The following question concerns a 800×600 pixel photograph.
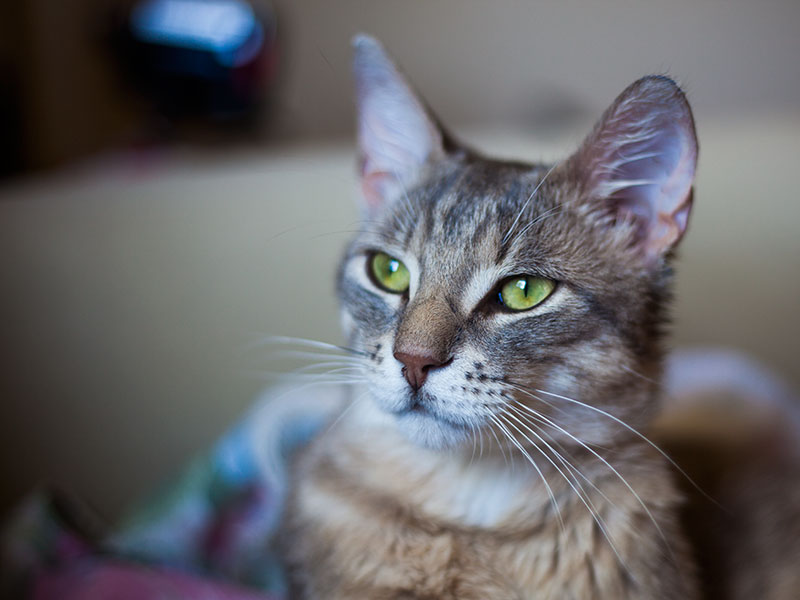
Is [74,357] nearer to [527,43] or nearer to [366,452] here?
[366,452]

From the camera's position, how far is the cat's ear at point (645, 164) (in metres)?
0.82

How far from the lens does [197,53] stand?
2818 millimetres

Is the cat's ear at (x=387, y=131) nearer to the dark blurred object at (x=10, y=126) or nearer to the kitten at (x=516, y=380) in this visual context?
the kitten at (x=516, y=380)

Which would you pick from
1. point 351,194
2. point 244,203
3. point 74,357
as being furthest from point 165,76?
point 74,357

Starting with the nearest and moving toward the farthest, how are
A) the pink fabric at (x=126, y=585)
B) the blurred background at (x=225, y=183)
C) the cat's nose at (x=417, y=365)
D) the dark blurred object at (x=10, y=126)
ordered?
the cat's nose at (x=417, y=365)
the pink fabric at (x=126, y=585)
the blurred background at (x=225, y=183)
the dark blurred object at (x=10, y=126)

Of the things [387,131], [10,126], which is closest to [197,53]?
[10,126]

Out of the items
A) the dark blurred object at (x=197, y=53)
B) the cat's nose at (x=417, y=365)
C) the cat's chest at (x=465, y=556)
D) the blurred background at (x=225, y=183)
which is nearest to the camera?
the cat's nose at (x=417, y=365)

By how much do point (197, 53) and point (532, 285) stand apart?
2.40 m

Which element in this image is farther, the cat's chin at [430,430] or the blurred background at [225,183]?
the blurred background at [225,183]

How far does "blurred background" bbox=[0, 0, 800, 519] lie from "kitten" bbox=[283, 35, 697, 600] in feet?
1.10

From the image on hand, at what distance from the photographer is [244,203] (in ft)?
6.92

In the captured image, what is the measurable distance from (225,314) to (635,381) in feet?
4.50

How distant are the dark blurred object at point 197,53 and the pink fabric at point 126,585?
2.19m

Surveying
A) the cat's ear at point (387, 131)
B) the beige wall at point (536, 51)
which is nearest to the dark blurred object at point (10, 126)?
the beige wall at point (536, 51)
